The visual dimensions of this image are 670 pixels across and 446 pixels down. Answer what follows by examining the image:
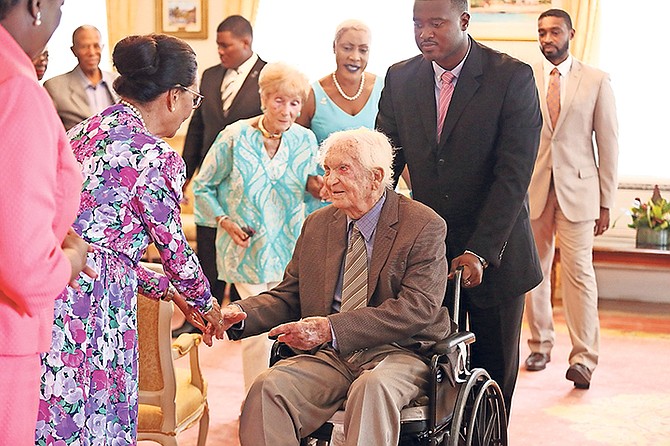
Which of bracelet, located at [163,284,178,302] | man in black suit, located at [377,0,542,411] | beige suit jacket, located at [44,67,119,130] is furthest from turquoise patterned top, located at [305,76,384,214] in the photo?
bracelet, located at [163,284,178,302]

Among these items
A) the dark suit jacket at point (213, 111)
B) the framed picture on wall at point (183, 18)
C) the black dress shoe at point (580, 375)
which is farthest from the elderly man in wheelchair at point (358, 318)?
the framed picture on wall at point (183, 18)

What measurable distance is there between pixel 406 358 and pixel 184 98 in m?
1.03

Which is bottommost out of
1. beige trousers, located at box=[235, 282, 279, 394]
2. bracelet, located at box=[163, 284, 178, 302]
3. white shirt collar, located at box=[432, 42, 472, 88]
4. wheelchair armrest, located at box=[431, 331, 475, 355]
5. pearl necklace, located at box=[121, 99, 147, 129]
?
beige trousers, located at box=[235, 282, 279, 394]

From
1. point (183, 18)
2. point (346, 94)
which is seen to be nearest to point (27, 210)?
point (346, 94)

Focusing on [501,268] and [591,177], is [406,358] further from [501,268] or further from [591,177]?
[591,177]

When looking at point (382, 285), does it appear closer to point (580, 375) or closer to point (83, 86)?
point (580, 375)

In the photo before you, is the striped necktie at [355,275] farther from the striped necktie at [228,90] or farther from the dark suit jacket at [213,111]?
the striped necktie at [228,90]

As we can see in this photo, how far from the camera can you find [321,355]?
3203 millimetres

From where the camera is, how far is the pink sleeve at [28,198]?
177 centimetres

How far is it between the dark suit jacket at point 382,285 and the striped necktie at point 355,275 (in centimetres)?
2

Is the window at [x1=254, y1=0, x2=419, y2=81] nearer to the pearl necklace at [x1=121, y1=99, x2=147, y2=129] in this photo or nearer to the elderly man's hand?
the elderly man's hand

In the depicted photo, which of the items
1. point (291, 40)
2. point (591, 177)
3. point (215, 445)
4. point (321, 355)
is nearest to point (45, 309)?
point (321, 355)

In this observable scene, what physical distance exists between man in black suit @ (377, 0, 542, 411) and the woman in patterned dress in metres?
1.15

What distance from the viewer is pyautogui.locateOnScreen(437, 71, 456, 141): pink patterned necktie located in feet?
11.9
